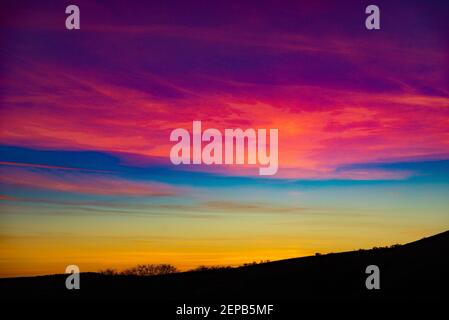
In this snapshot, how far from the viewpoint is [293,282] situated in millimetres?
18828

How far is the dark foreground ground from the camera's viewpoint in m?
15.8

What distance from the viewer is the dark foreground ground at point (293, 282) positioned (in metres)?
15.8

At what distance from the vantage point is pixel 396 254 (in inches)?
837

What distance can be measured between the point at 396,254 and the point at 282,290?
552 centimetres

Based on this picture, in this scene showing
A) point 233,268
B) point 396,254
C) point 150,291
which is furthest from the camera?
point 233,268
